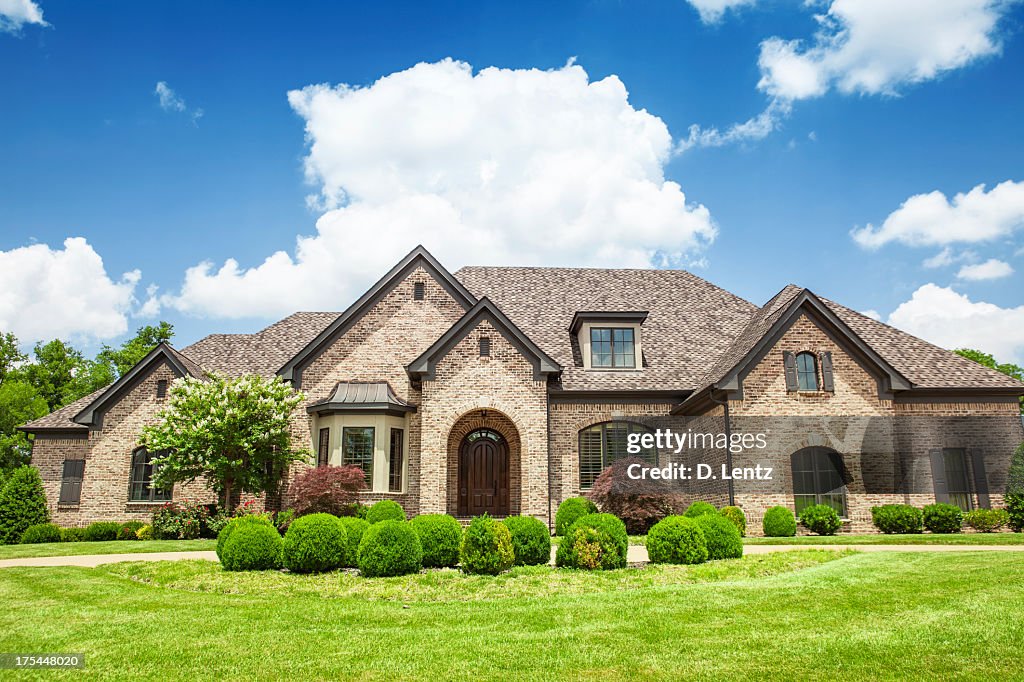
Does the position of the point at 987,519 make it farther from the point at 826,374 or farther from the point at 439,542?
the point at 439,542

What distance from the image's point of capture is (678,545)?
12391mm

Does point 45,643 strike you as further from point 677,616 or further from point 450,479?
point 450,479

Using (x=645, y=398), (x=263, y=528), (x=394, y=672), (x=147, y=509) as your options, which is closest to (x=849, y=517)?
(x=645, y=398)

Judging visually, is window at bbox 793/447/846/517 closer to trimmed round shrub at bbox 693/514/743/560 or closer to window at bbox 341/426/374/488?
trimmed round shrub at bbox 693/514/743/560

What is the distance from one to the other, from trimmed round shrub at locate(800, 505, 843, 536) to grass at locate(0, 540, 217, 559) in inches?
618

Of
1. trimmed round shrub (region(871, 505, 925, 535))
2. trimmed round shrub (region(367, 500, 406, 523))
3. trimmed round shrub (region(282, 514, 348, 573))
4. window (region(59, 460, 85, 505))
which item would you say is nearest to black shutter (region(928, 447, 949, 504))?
trimmed round shrub (region(871, 505, 925, 535))

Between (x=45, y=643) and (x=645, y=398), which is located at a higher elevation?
(x=645, y=398)

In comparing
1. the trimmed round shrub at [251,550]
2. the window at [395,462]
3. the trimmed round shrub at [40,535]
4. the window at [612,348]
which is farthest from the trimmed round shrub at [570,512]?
the trimmed round shrub at [40,535]

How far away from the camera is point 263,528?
41.3ft

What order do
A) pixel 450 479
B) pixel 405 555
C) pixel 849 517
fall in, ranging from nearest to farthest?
1. pixel 405 555
2. pixel 849 517
3. pixel 450 479

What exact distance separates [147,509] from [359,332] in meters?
9.13

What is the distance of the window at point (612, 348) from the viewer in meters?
23.5

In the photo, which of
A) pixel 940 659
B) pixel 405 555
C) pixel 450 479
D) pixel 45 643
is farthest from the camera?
pixel 450 479

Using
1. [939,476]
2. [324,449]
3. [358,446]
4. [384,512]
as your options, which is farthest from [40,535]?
[939,476]
